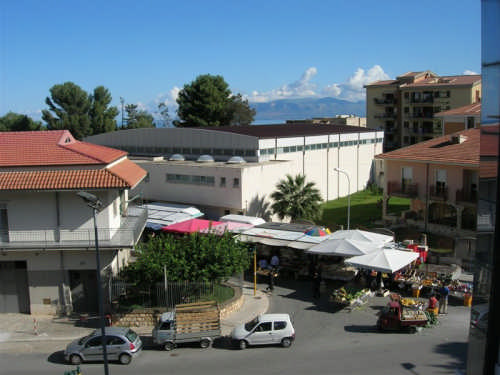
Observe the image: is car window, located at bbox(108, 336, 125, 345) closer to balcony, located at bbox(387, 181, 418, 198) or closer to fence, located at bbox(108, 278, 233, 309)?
fence, located at bbox(108, 278, 233, 309)

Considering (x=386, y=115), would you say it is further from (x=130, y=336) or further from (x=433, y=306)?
(x=130, y=336)

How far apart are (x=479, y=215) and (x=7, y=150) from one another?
23.2 metres

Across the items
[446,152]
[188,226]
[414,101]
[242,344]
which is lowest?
[242,344]

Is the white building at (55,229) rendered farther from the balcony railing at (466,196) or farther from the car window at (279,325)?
the balcony railing at (466,196)

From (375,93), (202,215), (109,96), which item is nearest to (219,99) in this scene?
(109,96)

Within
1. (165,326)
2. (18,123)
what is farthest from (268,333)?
(18,123)

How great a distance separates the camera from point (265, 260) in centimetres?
2767

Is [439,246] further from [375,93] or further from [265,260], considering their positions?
[375,93]

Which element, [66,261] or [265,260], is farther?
[265,260]

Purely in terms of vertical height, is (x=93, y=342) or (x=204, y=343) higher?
(x=93, y=342)

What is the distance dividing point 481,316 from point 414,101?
75071 mm

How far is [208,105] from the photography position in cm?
7800

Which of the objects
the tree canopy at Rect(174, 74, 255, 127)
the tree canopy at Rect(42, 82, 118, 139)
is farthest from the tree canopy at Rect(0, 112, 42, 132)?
the tree canopy at Rect(174, 74, 255, 127)

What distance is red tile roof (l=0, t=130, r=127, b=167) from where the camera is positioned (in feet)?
69.6
